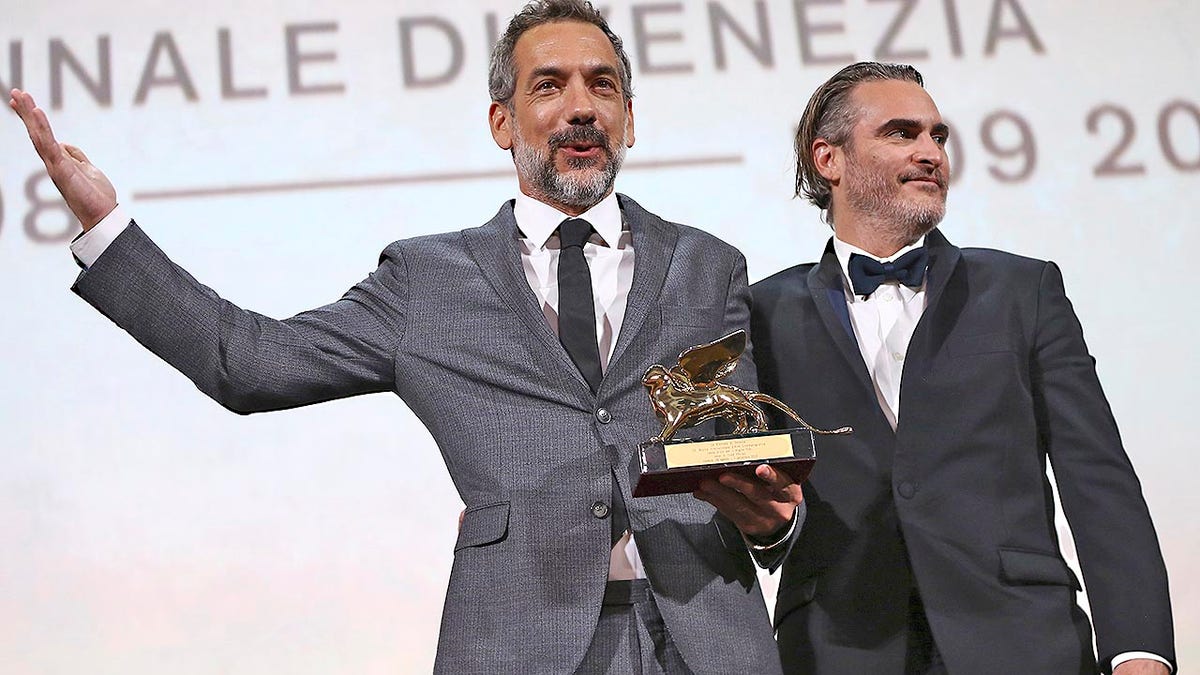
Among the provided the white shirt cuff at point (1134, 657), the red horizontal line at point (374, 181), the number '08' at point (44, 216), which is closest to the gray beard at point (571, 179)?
the white shirt cuff at point (1134, 657)

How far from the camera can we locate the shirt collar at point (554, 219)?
194 cm

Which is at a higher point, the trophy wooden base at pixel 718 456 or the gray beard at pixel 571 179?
the gray beard at pixel 571 179

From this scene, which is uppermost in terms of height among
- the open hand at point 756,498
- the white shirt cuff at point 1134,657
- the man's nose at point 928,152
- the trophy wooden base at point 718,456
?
the man's nose at point 928,152

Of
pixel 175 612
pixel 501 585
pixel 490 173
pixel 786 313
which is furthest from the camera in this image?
pixel 490 173

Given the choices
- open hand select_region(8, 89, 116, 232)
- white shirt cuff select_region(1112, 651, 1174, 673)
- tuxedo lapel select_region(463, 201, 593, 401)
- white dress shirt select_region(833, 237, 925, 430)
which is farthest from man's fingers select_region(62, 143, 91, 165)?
white shirt cuff select_region(1112, 651, 1174, 673)

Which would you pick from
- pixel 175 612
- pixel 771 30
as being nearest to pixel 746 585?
pixel 175 612

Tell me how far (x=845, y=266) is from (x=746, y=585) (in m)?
0.72

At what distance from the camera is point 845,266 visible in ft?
7.54

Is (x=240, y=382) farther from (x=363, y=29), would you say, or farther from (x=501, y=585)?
(x=363, y=29)

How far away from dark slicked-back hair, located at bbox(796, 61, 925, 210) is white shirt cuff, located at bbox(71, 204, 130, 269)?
4.18 ft

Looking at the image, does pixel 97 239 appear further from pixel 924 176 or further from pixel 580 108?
pixel 924 176

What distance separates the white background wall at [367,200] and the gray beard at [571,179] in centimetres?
110

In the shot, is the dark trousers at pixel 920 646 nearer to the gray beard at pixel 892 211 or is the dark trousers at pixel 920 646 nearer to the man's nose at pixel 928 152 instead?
the gray beard at pixel 892 211

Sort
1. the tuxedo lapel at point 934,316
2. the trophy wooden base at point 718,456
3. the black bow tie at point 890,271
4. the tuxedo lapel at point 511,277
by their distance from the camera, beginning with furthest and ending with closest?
the black bow tie at point 890,271 → the tuxedo lapel at point 934,316 → the tuxedo lapel at point 511,277 → the trophy wooden base at point 718,456
